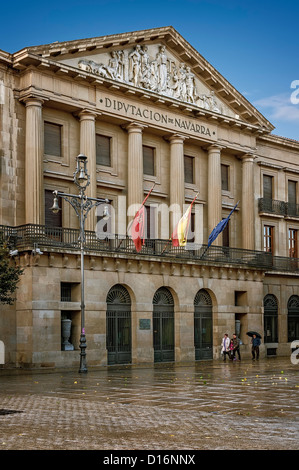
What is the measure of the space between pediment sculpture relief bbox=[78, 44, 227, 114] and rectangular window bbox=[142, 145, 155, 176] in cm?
343

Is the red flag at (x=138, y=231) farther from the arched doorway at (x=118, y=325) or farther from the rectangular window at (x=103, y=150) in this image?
the rectangular window at (x=103, y=150)

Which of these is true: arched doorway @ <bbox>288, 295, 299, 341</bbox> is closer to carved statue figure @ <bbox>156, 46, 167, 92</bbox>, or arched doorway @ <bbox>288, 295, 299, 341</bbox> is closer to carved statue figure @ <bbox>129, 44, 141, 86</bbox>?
carved statue figure @ <bbox>156, 46, 167, 92</bbox>

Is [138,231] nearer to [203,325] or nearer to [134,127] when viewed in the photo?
[134,127]

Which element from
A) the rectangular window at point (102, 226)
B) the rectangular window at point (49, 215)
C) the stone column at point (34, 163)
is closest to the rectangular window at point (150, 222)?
the rectangular window at point (102, 226)

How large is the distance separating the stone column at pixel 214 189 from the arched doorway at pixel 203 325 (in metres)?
3.71

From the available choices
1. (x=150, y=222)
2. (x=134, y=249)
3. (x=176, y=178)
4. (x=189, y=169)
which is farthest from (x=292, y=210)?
(x=134, y=249)

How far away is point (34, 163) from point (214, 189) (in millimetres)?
13493

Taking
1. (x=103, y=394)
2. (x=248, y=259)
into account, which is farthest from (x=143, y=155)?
(x=103, y=394)

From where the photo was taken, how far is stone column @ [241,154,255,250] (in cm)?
4553

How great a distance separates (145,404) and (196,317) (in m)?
23.6

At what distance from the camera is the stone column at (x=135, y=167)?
127 ft

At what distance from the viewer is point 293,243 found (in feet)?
167

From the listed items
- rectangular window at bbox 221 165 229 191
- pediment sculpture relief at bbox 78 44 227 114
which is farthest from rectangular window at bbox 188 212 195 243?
pediment sculpture relief at bbox 78 44 227 114

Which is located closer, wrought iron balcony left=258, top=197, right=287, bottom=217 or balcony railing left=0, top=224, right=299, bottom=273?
balcony railing left=0, top=224, right=299, bottom=273
